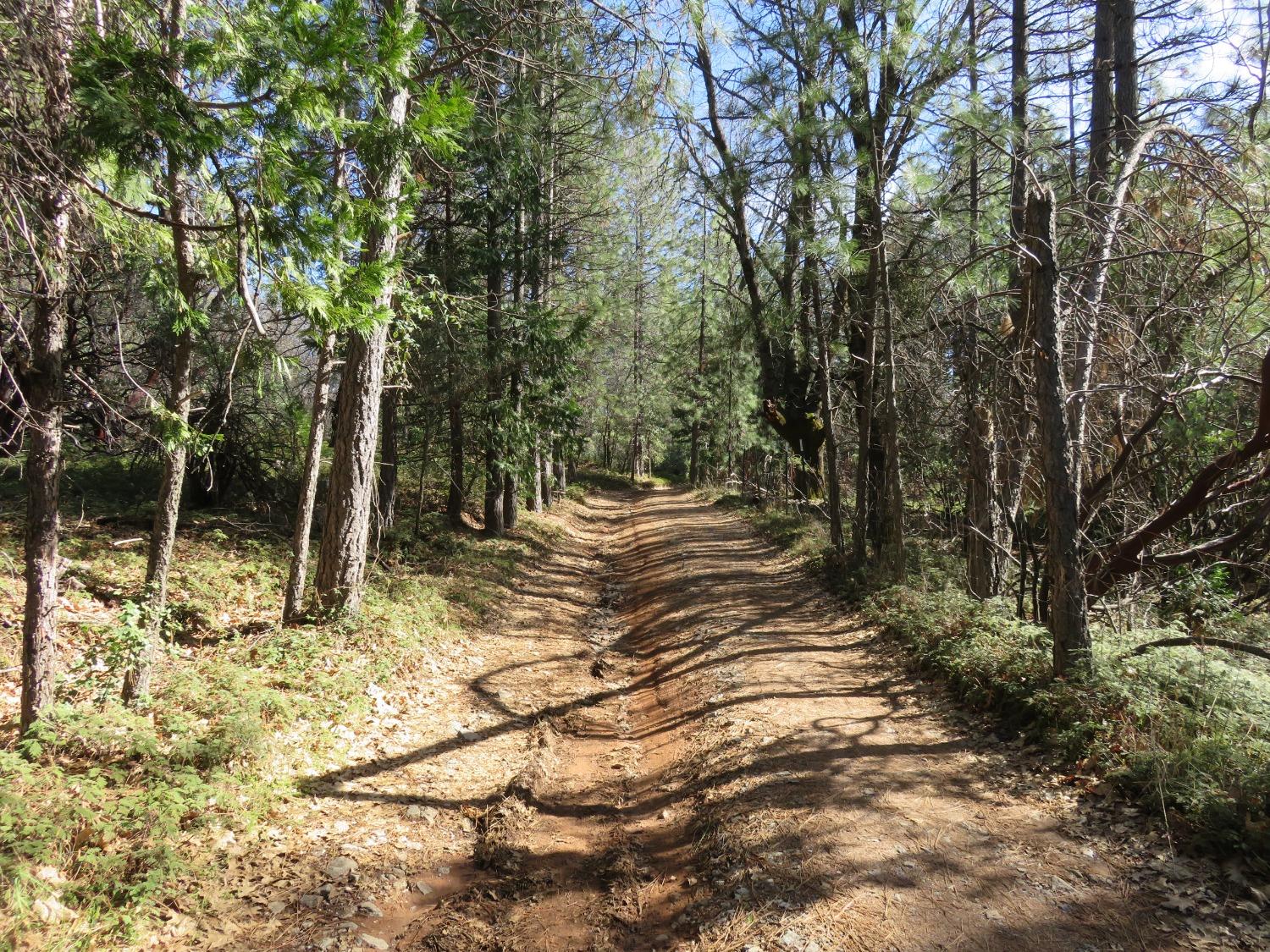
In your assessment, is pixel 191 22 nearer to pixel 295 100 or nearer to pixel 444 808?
pixel 295 100

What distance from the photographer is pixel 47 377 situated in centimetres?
419

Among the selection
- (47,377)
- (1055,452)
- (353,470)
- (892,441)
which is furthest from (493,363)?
(1055,452)

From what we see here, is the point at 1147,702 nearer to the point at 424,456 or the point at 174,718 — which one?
the point at 174,718

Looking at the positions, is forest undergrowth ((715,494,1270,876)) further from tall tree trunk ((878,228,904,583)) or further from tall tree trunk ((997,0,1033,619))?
tall tree trunk ((997,0,1033,619))

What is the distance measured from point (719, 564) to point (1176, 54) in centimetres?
1035

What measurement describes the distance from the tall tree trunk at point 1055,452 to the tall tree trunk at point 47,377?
22.9ft

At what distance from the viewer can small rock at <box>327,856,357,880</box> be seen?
4094 millimetres

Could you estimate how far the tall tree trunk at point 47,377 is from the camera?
3.85 meters

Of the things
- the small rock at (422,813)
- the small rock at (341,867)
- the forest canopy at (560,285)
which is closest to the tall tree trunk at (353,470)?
the forest canopy at (560,285)

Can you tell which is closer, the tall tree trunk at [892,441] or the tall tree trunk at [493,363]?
the tall tree trunk at [892,441]

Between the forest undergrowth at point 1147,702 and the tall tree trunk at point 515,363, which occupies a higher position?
the tall tree trunk at point 515,363

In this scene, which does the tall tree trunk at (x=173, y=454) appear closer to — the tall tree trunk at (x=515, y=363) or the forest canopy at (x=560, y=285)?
the forest canopy at (x=560, y=285)

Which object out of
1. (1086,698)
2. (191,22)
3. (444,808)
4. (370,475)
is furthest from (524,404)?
(1086,698)

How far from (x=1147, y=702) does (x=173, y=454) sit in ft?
25.2
